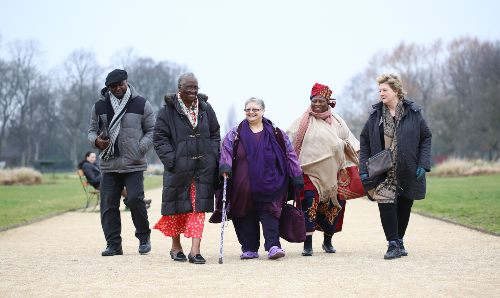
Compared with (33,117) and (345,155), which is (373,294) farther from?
(33,117)

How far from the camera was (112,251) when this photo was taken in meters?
9.76

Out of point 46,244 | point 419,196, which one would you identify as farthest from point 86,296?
point 46,244

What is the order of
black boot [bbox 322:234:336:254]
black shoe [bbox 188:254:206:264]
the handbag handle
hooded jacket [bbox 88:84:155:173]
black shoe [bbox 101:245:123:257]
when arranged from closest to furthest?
black shoe [bbox 188:254:206:264] < the handbag handle < black shoe [bbox 101:245:123:257] < hooded jacket [bbox 88:84:155:173] < black boot [bbox 322:234:336:254]

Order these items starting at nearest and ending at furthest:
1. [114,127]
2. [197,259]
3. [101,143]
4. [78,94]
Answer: [197,259] → [101,143] → [114,127] → [78,94]

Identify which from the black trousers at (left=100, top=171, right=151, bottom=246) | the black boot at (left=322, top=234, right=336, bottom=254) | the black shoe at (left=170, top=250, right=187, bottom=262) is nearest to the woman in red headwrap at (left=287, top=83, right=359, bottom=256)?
the black boot at (left=322, top=234, right=336, bottom=254)

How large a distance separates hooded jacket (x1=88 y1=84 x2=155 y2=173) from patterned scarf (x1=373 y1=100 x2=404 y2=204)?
8.81 feet

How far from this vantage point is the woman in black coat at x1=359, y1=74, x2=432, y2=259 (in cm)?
909

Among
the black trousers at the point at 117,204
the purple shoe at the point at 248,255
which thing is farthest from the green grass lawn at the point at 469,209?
the black trousers at the point at 117,204

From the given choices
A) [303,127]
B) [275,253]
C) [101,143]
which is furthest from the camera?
[303,127]

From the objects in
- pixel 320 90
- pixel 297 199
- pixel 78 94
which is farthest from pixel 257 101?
pixel 78 94

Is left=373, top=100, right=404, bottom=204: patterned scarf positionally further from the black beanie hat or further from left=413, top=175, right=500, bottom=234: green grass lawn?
left=413, top=175, right=500, bottom=234: green grass lawn

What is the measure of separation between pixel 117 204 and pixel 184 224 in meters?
1.03

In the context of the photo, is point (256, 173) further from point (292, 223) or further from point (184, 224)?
point (184, 224)

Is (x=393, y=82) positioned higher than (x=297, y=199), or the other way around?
(x=393, y=82)
